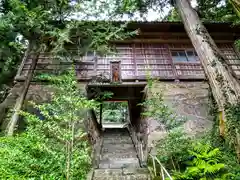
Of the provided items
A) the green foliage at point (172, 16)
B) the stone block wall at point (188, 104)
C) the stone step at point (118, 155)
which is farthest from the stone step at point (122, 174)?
the green foliage at point (172, 16)

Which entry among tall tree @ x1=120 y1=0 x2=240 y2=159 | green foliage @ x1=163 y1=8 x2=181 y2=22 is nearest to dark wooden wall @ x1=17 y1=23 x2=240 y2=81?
green foliage @ x1=163 y1=8 x2=181 y2=22

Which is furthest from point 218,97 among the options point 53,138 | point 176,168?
point 53,138

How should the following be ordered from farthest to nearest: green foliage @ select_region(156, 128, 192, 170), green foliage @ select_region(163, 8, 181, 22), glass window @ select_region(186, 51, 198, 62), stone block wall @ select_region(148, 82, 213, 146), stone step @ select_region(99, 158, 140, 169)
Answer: green foliage @ select_region(163, 8, 181, 22) < glass window @ select_region(186, 51, 198, 62) < stone block wall @ select_region(148, 82, 213, 146) < stone step @ select_region(99, 158, 140, 169) < green foliage @ select_region(156, 128, 192, 170)

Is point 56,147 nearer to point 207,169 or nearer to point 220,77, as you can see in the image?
point 207,169

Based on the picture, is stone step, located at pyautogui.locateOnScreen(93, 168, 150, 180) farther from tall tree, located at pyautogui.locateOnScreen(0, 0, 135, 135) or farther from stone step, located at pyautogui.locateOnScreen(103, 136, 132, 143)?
stone step, located at pyautogui.locateOnScreen(103, 136, 132, 143)

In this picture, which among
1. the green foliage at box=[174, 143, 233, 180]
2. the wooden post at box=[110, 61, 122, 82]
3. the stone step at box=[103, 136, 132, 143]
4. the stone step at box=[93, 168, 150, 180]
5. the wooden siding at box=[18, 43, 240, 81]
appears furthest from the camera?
the stone step at box=[103, 136, 132, 143]

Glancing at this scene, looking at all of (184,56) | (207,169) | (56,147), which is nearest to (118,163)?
(56,147)

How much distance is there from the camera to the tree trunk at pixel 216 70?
165 inches

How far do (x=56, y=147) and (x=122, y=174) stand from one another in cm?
199

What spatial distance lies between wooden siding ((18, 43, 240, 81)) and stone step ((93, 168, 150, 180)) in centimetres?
413

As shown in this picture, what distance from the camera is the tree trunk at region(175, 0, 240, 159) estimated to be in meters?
4.20

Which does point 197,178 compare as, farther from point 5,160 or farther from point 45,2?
point 45,2

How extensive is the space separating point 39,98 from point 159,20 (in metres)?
6.77

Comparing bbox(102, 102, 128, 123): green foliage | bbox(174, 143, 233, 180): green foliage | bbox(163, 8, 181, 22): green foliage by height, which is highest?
bbox(163, 8, 181, 22): green foliage
